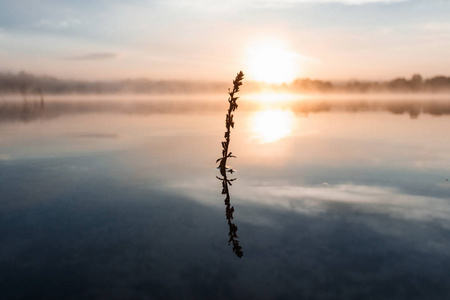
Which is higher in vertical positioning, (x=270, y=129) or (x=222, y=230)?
(x=270, y=129)

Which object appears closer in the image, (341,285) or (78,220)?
(341,285)

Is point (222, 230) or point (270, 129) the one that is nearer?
point (222, 230)

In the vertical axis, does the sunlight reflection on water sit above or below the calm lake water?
above

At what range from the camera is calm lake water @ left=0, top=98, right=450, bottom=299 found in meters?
13.1

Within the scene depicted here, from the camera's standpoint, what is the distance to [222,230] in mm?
18500

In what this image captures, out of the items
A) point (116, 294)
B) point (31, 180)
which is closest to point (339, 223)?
point (116, 294)

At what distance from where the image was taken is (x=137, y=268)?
46.8 feet

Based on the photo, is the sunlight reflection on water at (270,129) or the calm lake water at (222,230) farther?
the sunlight reflection on water at (270,129)

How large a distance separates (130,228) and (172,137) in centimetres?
4487

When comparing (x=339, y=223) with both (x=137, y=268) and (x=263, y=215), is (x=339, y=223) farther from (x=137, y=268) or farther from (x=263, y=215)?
(x=137, y=268)

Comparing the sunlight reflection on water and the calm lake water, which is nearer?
the calm lake water

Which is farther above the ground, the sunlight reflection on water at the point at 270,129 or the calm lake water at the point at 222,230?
the sunlight reflection on water at the point at 270,129

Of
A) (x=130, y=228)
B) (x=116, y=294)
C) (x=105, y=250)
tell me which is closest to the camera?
(x=116, y=294)

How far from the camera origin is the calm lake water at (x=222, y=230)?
13141 millimetres
